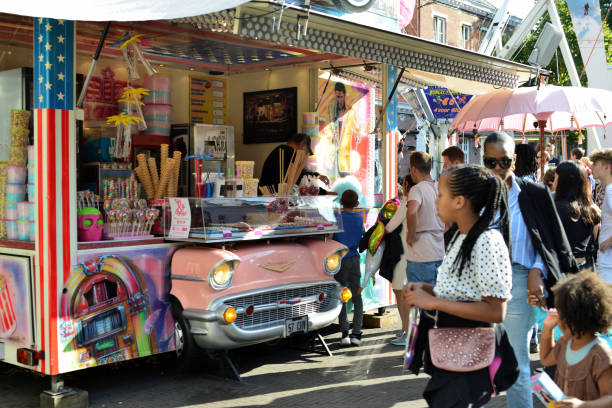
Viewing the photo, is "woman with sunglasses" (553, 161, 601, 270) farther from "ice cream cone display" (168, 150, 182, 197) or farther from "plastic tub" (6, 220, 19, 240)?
"plastic tub" (6, 220, 19, 240)

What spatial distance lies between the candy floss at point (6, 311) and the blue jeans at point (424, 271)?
356cm

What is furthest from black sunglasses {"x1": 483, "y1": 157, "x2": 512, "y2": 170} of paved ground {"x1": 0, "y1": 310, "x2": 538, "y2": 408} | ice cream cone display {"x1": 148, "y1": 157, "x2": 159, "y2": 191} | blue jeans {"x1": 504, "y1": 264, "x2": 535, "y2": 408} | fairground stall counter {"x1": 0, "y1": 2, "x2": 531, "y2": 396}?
ice cream cone display {"x1": 148, "y1": 157, "x2": 159, "y2": 191}

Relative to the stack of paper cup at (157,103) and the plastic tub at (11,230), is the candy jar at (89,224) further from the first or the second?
the stack of paper cup at (157,103)

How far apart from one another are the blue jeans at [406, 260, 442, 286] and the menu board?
3.42 meters

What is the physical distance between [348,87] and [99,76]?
3.30 m

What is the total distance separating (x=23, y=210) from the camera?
557 cm

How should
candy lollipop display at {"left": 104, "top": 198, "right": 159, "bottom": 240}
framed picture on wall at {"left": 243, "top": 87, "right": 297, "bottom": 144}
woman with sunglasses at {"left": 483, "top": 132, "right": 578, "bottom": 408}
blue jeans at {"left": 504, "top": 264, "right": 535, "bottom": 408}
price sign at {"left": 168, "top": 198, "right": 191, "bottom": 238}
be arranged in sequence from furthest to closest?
framed picture on wall at {"left": 243, "top": 87, "right": 297, "bottom": 144}
price sign at {"left": 168, "top": 198, "right": 191, "bottom": 238}
candy lollipop display at {"left": 104, "top": 198, "right": 159, "bottom": 240}
woman with sunglasses at {"left": 483, "top": 132, "right": 578, "bottom": 408}
blue jeans at {"left": 504, "top": 264, "right": 535, "bottom": 408}

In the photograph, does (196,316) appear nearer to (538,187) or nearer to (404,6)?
(538,187)

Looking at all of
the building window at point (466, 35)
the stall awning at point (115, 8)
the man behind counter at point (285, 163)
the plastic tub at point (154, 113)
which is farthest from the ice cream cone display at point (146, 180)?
the building window at point (466, 35)

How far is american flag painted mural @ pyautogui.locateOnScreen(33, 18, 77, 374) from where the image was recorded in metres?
5.21

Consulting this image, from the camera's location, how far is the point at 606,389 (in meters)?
2.91

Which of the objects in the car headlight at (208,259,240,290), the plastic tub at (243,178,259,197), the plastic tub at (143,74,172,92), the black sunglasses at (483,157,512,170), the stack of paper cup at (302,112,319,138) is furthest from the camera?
the stack of paper cup at (302,112,319,138)

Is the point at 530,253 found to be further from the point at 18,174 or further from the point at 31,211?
the point at 18,174

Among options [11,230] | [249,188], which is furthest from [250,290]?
[11,230]
